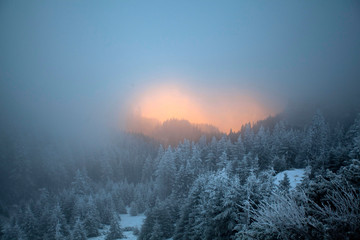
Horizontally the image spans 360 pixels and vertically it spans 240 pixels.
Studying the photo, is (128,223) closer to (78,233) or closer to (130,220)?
(130,220)

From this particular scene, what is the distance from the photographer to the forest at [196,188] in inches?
157

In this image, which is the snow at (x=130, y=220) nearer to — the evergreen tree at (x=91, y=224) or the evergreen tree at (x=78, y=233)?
the evergreen tree at (x=91, y=224)

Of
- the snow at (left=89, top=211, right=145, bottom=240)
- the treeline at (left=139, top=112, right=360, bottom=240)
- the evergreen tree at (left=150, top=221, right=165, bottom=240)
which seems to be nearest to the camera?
the treeline at (left=139, top=112, right=360, bottom=240)

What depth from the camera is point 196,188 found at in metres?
20.3

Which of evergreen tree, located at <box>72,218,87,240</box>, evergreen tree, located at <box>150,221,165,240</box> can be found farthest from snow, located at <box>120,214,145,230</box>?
evergreen tree, located at <box>150,221,165,240</box>

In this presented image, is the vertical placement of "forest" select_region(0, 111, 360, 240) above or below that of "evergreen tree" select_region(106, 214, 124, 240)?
above

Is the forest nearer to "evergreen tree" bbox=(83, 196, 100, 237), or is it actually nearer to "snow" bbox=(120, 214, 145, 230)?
"evergreen tree" bbox=(83, 196, 100, 237)

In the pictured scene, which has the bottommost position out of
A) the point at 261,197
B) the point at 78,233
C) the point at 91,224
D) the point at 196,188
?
the point at 78,233

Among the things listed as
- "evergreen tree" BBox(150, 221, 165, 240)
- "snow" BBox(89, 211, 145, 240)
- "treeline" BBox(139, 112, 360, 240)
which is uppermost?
"treeline" BBox(139, 112, 360, 240)

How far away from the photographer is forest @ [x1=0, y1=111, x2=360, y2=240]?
399cm

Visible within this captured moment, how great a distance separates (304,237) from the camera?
10.4ft

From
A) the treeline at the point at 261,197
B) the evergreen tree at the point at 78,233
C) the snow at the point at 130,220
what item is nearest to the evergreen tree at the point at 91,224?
the evergreen tree at the point at 78,233

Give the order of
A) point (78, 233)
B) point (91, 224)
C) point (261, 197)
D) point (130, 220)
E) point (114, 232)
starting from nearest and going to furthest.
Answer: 1. point (261, 197)
2. point (78, 233)
3. point (114, 232)
4. point (91, 224)
5. point (130, 220)

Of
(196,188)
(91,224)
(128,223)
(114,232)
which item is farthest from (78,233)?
(196,188)
